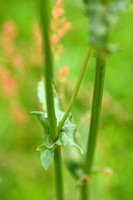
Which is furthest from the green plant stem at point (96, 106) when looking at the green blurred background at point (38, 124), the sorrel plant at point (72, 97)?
the green blurred background at point (38, 124)

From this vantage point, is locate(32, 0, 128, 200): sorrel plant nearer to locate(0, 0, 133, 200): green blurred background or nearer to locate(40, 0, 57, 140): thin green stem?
locate(40, 0, 57, 140): thin green stem

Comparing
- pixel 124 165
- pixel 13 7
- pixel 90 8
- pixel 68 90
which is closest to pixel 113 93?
pixel 68 90

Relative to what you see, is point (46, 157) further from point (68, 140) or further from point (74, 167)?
point (74, 167)

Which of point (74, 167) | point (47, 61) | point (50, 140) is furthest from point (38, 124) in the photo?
point (47, 61)

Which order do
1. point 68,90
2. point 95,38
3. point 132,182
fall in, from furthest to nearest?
point 68,90 < point 132,182 < point 95,38

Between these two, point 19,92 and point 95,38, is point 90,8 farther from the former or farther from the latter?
point 19,92

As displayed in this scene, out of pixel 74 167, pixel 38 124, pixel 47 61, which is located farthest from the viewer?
pixel 38 124

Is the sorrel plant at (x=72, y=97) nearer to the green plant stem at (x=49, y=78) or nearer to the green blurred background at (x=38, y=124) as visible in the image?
the green plant stem at (x=49, y=78)

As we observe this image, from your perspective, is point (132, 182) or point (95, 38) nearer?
point (95, 38)

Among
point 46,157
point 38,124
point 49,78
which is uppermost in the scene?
point 49,78
